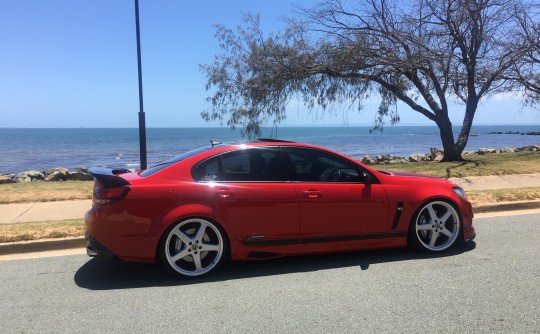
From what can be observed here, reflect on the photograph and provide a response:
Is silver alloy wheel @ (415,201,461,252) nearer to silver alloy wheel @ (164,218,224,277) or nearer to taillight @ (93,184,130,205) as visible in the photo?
silver alloy wheel @ (164,218,224,277)

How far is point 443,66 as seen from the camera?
15.9 m

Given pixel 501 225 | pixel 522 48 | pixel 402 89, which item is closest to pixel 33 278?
pixel 501 225

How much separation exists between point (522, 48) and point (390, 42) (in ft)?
15.7

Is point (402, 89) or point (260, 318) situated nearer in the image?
point (260, 318)

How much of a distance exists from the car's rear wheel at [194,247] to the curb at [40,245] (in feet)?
7.00

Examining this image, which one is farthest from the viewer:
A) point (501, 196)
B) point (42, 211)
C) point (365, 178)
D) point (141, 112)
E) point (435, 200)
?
point (141, 112)

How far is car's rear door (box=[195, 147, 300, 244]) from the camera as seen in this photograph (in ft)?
15.7

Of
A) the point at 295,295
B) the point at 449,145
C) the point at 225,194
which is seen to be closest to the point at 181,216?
the point at 225,194

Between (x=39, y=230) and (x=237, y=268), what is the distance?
316 cm

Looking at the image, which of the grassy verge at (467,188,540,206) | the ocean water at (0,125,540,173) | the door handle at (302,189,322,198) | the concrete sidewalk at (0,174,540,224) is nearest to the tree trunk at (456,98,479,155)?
the concrete sidewalk at (0,174,540,224)

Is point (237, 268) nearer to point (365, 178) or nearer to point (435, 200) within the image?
point (365, 178)

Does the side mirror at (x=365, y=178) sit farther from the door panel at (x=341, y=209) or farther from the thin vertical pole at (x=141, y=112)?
the thin vertical pole at (x=141, y=112)

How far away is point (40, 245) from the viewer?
19.9 ft

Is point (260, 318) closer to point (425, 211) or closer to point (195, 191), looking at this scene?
point (195, 191)
